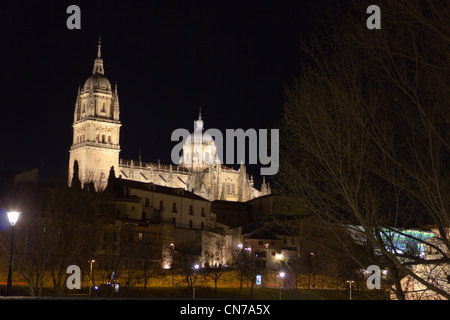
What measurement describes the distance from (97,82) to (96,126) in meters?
9.67

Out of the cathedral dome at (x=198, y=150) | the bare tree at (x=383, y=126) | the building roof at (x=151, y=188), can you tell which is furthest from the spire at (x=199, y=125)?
the bare tree at (x=383, y=126)

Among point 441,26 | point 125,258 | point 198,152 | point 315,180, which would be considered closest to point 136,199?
point 125,258

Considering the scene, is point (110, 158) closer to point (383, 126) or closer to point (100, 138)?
point (100, 138)

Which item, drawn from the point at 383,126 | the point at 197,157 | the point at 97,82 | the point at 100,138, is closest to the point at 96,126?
the point at 100,138

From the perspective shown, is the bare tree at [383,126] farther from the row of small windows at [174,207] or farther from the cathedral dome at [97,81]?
the cathedral dome at [97,81]

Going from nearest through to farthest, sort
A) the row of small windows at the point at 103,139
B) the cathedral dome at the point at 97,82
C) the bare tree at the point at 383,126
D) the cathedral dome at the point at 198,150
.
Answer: the bare tree at the point at 383,126
the row of small windows at the point at 103,139
the cathedral dome at the point at 97,82
the cathedral dome at the point at 198,150

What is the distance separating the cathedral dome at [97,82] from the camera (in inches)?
4970

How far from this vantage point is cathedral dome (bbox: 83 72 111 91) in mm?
126250

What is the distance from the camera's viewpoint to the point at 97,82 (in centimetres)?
12650

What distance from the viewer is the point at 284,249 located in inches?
2876

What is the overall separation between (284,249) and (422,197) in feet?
200

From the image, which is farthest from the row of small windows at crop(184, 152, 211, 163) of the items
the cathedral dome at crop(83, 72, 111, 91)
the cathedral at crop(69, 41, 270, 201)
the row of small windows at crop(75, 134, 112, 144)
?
the cathedral dome at crop(83, 72, 111, 91)

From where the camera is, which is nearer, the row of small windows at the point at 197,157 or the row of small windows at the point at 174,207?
the row of small windows at the point at 174,207
